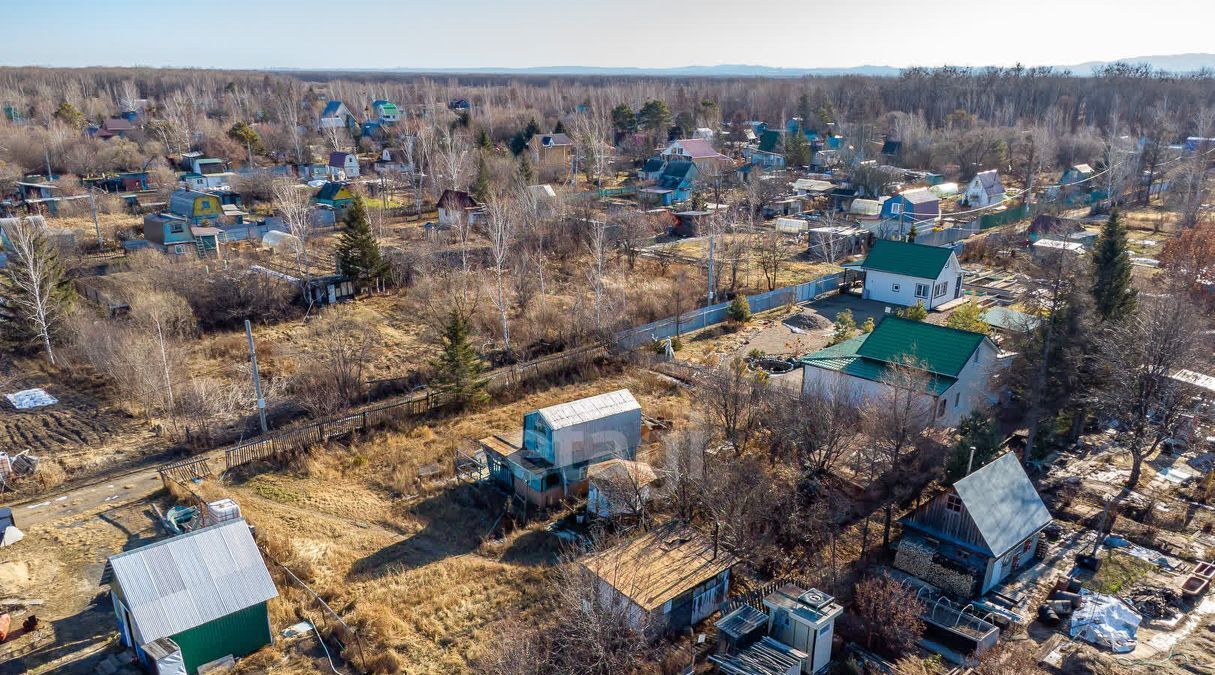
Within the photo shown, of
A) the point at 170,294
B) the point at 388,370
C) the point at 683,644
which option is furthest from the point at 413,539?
the point at 170,294

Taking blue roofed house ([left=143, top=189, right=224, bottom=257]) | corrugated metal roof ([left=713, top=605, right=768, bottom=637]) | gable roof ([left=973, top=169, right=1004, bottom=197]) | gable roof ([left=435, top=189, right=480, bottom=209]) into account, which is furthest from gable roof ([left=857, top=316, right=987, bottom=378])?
gable roof ([left=973, top=169, right=1004, bottom=197])

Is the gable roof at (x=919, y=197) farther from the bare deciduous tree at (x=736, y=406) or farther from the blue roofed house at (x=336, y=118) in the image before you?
the blue roofed house at (x=336, y=118)

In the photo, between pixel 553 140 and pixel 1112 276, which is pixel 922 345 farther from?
pixel 553 140

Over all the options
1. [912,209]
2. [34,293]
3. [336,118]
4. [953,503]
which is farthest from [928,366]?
[336,118]

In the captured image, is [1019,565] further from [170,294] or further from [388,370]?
[170,294]

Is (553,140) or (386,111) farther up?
(386,111)

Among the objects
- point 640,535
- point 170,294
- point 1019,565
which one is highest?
point 170,294
